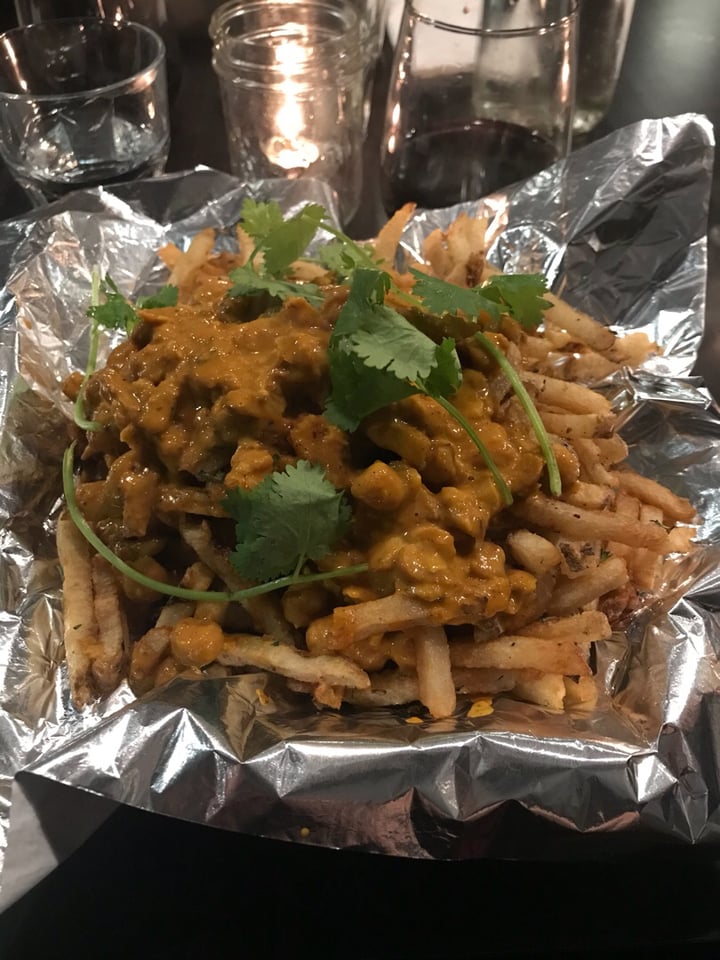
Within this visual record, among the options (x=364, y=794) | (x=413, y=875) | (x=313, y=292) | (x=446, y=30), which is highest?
(x=446, y=30)

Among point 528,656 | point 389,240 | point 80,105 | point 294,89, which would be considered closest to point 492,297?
point 389,240

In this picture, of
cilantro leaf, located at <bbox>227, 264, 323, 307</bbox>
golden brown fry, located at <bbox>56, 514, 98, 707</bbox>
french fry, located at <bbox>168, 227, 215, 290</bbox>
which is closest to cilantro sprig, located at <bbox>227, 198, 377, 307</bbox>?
cilantro leaf, located at <bbox>227, 264, 323, 307</bbox>

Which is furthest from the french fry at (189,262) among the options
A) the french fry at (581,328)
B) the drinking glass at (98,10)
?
the drinking glass at (98,10)

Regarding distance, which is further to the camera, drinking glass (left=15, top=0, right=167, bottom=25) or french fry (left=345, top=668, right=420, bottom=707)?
drinking glass (left=15, top=0, right=167, bottom=25)

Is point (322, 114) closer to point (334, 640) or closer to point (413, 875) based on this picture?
point (334, 640)

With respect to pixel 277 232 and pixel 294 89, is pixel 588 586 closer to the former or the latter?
pixel 277 232

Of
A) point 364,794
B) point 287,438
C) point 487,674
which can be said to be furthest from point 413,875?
point 287,438

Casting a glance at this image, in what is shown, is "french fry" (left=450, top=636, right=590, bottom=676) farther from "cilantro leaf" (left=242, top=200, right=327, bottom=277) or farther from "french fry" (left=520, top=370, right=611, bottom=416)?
"cilantro leaf" (left=242, top=200, right=327, bottom=277)
